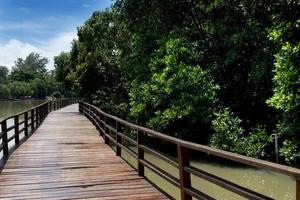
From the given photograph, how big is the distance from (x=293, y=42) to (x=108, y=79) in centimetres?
2410

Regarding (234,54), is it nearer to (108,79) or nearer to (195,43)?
(195,43)

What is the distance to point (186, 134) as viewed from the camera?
18.3 meters

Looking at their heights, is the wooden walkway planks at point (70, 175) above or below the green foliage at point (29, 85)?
below

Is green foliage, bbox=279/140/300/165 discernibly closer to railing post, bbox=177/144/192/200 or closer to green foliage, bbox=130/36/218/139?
green foliage, bbox=130/36/218/139

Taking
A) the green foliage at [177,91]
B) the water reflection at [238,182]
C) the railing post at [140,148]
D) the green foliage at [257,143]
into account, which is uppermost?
the green foliage at [177,91]

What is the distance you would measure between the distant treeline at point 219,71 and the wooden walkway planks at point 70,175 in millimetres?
4589

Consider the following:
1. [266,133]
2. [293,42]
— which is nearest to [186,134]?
[266,133]

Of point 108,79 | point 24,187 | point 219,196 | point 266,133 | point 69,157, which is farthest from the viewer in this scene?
point 108,79

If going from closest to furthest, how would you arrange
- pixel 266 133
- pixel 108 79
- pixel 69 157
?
pixel 69 157
pixel 266 133
pixel 108 79

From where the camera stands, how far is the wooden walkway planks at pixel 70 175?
293 inches

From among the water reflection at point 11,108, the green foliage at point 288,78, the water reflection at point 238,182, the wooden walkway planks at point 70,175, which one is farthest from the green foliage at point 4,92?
the green foliage at point 288,78

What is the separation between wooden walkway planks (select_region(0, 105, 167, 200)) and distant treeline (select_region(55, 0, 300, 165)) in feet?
15.1

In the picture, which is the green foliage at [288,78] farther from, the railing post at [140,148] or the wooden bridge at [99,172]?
the railing post at [140,148]

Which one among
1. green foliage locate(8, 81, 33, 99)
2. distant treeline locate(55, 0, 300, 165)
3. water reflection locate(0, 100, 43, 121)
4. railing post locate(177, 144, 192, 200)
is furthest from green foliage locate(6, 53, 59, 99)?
railing post locate(177, 144, 192, 200)
